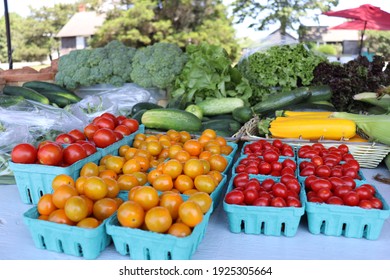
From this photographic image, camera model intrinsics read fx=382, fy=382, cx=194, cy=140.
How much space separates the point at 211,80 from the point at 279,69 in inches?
24.0

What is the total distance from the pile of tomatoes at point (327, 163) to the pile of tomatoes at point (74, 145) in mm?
1043

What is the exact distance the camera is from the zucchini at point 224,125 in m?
2.75

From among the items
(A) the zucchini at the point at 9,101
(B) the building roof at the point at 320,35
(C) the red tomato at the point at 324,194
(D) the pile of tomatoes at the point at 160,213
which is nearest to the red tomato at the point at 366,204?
(C) the red tomato at the point at 324,194

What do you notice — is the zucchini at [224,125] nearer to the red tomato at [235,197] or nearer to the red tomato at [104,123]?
the red tomato at [104,123]

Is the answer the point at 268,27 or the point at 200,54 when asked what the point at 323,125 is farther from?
the point at 268,27

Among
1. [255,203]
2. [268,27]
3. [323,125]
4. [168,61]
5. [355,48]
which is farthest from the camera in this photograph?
[355,48]

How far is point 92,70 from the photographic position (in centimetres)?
364

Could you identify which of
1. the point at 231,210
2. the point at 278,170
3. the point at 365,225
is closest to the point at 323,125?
the point at 278,170

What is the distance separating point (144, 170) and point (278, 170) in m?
0.65

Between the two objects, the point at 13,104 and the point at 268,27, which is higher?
the point at 13,104

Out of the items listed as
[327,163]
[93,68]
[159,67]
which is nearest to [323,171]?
[327,163]

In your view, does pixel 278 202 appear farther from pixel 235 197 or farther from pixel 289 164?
pixel 289 164

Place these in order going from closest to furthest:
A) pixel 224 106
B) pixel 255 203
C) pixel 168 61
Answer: pixel 255 203 → pixel 224 106 → pixel 168 61

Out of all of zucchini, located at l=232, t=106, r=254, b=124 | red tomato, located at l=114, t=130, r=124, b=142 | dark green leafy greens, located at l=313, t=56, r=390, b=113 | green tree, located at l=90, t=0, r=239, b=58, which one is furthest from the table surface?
green tree, located at l=90, t=0, r=239, b=58
